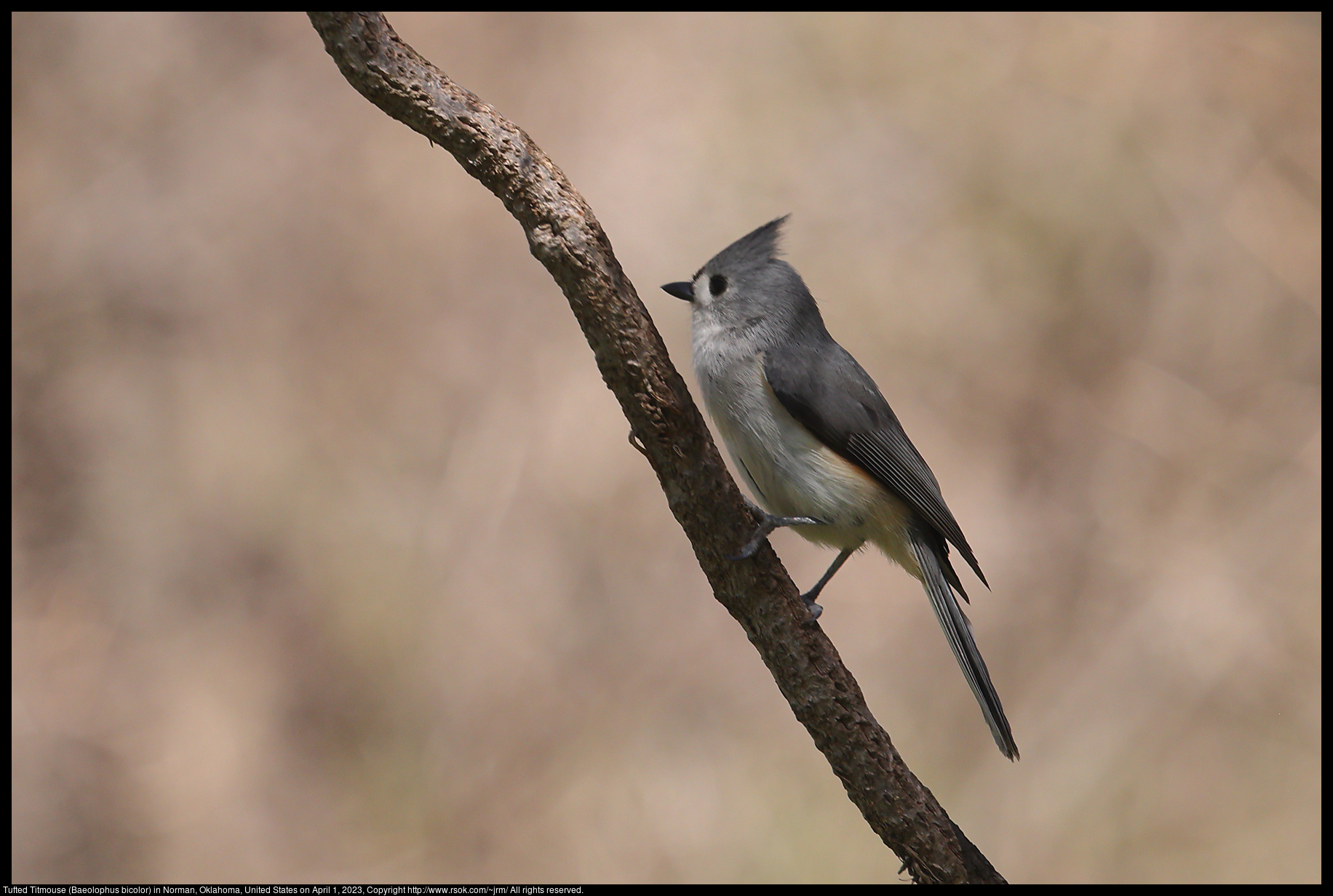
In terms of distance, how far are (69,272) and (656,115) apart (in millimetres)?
3235

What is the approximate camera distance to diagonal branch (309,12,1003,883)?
5.97ft

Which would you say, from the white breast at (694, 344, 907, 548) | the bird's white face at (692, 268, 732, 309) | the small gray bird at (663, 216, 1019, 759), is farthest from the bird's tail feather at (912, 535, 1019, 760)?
the bird's white face at (692, 268, 732, 309)

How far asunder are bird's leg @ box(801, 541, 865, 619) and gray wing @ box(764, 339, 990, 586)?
0.67 ft

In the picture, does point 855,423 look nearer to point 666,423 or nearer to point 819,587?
point 819,587

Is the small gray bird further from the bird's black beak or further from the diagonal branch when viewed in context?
the diagonal branch

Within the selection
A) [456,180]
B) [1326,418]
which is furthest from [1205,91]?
[456,180]

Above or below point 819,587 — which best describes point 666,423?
below

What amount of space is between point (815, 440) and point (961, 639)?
1.94 feet

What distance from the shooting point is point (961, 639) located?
2422mm

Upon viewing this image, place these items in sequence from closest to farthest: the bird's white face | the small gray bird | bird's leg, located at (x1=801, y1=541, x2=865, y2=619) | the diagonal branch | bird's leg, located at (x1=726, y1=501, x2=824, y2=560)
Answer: the diagonal branch
bird's leg, located at (x1=726, y1=501, x2=824, y2=560)
bird's leg, located at (x1=801, y1=541, x2=865, y2=619)
the small gray bird
the bird's white face

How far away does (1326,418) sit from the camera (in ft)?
18.1

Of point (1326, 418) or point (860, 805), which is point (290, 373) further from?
point (1326, 418)

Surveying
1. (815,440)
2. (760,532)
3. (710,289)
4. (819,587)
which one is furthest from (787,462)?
(710,289)

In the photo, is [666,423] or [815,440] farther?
[815,440]
